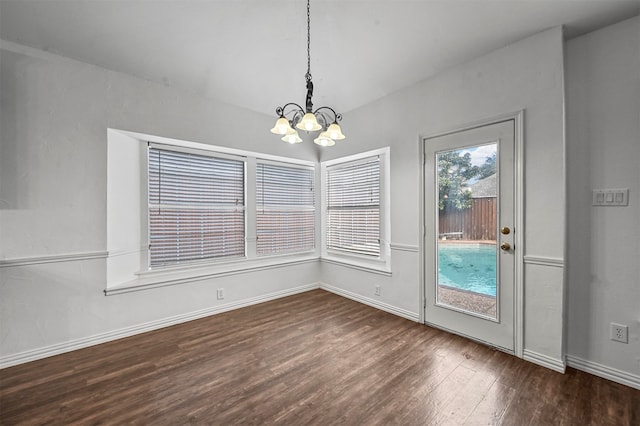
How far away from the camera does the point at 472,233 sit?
8.67 ft

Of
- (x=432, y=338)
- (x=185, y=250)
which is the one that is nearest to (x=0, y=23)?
(x=185, y=250)

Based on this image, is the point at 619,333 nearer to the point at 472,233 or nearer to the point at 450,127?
the point at 472,233

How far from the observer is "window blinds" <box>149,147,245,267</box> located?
3176mm

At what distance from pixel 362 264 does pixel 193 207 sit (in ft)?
7.90

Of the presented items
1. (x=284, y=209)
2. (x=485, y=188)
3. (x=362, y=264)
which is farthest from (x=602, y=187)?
(x=284, y=209)

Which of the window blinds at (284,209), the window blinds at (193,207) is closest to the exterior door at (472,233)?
the window blinds at (284,209)

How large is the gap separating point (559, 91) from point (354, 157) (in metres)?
2.29

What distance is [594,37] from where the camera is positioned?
7.02 feet

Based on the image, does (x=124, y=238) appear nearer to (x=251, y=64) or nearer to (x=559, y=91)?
(x=251, y=64)

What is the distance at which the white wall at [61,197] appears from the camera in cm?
226

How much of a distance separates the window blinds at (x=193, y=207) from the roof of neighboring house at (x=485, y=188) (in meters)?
2.89

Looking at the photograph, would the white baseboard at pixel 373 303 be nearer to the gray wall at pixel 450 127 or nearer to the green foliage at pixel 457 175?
the gray wall at pixel 450 127

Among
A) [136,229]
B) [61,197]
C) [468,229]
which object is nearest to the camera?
[61,197]

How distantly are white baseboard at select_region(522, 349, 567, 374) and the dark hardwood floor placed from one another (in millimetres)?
60
